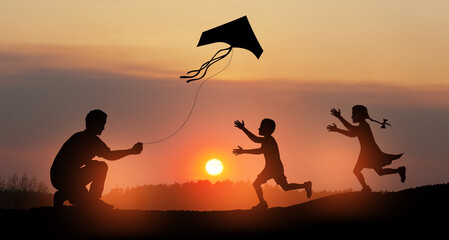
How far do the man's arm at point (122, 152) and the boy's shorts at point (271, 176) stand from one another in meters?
3.37

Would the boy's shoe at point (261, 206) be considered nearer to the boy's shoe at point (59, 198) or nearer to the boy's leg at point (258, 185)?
the boy's leg at point (258, 185)

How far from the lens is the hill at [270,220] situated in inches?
657

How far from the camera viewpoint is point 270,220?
17.7 m

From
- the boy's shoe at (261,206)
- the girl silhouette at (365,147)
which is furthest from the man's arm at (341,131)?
the boy's shoe at (261,206)

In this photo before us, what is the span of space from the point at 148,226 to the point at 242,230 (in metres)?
2.10

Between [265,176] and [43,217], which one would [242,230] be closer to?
[265,176]

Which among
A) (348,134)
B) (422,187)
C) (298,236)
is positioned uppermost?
(348,134)

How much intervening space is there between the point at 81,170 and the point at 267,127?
195 inches

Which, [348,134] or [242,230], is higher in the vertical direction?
[348,134]

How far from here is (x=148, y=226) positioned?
56.4ft

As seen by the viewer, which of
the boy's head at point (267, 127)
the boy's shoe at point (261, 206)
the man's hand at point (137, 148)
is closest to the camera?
the man's hand at point (137, 148)

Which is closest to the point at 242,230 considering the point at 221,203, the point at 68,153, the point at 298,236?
the point at 298,236

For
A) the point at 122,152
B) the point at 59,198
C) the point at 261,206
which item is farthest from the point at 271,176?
the point at 59,198

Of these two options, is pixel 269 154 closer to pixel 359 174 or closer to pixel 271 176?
pixel 271 176
